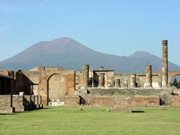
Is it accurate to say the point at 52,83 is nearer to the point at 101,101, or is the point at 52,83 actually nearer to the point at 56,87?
the point at 56,87

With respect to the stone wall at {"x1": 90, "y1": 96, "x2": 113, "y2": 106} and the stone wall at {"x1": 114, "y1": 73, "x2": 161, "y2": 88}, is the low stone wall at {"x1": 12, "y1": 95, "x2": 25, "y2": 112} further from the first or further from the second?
the stone wall at {"x1": 114, "y1": 73, "x2": 161, "y2": 88}

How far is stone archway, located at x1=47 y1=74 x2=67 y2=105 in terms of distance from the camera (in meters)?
57.1

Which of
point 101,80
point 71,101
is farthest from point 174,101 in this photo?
point 101,80

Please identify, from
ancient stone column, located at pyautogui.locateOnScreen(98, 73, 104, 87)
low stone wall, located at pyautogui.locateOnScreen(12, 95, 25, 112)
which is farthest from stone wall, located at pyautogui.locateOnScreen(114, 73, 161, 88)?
low stone wall, located at pyautogui.locateOnScreen(12, 95, 25, 112)

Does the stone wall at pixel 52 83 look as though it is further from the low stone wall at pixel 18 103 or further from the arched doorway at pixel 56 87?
the low stone wall at pixel 18 103

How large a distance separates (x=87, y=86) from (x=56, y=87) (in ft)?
21.1

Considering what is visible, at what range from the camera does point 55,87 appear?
5738 centimetres

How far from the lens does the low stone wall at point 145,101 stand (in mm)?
43219

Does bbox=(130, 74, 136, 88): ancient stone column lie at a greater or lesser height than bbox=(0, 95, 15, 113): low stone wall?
greater

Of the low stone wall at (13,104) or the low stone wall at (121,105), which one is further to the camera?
the low stone wall at (121,105)

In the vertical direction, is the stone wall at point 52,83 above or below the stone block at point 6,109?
above

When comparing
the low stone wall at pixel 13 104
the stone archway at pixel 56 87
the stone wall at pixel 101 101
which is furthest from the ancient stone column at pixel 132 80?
the low stone wall at pixel 13 104

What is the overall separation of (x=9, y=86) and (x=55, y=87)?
801 cm

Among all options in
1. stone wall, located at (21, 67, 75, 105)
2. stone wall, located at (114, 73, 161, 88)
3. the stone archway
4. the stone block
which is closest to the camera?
the stone block
